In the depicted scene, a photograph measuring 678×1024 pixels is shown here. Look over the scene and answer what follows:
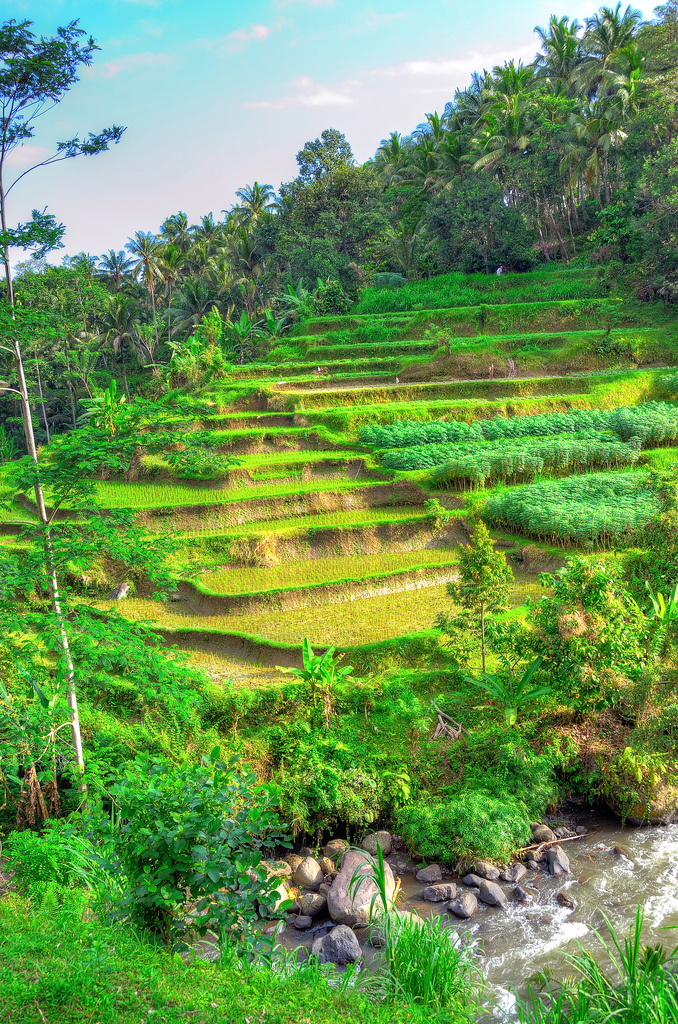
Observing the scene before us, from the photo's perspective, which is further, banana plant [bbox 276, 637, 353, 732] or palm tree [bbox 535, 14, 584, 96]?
palm tree [bbox 535, 14, 584, 96]

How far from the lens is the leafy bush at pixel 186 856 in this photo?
13.5 ft

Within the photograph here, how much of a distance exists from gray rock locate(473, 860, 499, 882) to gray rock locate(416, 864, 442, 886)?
15.4 inches

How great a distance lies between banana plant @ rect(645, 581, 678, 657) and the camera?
855 cm

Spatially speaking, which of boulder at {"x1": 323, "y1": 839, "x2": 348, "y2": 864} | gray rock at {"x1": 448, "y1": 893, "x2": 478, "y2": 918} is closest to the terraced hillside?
boulder at {"x1": 323, "y1": 839, "x2": 348, "y2": 864}

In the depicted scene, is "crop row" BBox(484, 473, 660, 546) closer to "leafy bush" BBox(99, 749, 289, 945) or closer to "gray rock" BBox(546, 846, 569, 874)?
"gray rock" BBox(546, 846, 569, 874)

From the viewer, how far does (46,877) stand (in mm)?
5445

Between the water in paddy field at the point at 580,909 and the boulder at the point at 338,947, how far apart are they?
749 mm

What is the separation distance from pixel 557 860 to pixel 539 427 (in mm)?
12324

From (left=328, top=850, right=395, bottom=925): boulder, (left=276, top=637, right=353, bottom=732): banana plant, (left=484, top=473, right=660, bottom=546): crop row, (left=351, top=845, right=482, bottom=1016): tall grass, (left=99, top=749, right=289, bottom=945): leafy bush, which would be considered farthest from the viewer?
(left=484, top=473, right=660, bottom=546): crop row

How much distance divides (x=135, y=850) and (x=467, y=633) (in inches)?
263

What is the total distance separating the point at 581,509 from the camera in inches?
510

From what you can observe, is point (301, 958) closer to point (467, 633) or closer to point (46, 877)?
point (46, 877)

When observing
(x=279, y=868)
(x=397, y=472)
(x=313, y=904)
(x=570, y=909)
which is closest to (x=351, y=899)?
(x=313, y=904)

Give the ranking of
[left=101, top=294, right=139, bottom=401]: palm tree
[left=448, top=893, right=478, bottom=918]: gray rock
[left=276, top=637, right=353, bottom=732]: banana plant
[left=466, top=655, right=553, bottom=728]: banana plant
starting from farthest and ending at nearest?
[left=101, top=294, right=139, bottom=401]: palm tree, [left=276, top=637, right=353, bottom=732]: banana plant, [left=466, top=655, right=553, bottom=728]: banana plant, [left=448, top=893, right=478, bottom=918]: gray rock
